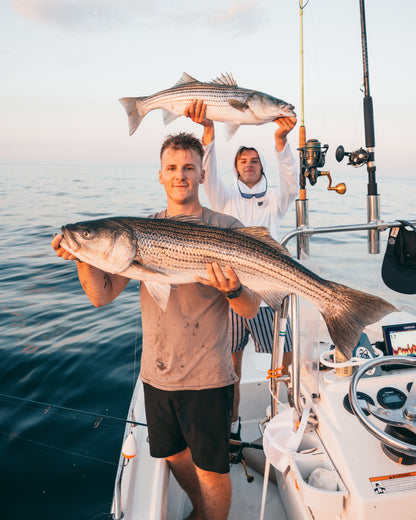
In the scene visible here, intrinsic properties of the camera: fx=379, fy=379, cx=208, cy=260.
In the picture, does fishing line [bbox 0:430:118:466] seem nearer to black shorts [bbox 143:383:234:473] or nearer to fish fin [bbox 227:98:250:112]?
black shorts [bbox 143:383:234:473]

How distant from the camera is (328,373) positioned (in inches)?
98.8

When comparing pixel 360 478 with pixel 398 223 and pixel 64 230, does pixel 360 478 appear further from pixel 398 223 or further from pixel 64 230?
pixel 64 230

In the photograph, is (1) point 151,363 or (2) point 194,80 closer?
(1) point 151,363

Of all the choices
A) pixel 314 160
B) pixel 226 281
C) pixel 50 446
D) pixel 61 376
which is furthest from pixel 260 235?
pixel 61 376

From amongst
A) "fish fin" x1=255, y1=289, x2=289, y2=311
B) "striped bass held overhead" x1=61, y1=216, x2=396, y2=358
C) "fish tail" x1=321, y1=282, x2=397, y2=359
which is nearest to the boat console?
"fish tail" x1=321, y1=282, x2=397, y2=359

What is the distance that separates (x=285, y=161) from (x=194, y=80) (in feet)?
3.70

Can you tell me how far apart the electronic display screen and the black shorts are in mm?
1212

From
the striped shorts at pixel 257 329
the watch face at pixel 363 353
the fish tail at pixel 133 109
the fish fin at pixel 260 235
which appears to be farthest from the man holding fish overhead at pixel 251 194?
the fish fin at pixel 260 235

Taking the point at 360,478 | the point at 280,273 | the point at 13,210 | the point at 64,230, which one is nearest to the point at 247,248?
the point at 280,273

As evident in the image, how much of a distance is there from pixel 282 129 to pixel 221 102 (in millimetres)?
623

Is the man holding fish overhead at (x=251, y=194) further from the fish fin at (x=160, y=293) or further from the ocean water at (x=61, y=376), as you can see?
the fish fin at (x=160, y=293)

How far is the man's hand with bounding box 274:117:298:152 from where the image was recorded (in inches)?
136

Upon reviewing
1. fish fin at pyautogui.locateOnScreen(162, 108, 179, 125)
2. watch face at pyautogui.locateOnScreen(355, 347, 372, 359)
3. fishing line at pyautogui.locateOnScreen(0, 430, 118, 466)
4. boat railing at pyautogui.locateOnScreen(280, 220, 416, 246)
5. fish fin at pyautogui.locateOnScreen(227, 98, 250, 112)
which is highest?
fish fin at pyautogui.locateOnScreen(227, 98, 250, 112)

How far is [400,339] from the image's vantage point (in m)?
2.76
